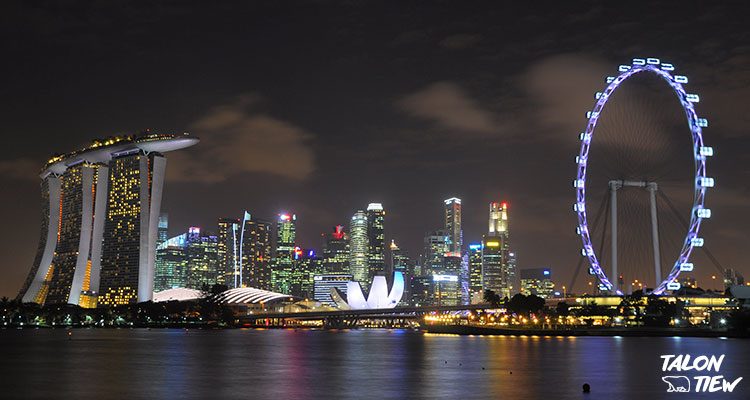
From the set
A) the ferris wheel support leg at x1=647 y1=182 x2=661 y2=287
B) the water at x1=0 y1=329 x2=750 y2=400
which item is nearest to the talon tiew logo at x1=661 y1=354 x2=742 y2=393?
the water at x1=0 y1=329 x2=750 y2=400

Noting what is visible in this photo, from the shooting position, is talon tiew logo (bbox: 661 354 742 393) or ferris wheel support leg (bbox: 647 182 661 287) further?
ferris wheel support leg (bbox: 647 182 661 287)

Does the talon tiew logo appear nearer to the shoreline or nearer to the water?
the water

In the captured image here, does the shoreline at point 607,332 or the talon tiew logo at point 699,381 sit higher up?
the shoreline at point 607,332

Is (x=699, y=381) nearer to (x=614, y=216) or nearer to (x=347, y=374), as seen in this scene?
(x=347, y=374)

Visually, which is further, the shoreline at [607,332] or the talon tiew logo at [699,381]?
the shoreline at [607,332]

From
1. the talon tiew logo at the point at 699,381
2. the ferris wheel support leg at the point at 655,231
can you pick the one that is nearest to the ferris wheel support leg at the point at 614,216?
the ferris wheel support leg at the point at 655,231

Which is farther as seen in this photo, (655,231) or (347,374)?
(655,231)

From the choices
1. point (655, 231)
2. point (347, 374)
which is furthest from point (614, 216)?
point (347, 374)

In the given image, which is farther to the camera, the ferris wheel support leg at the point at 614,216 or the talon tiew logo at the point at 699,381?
the ferris wheel support leg at the point at 614,216

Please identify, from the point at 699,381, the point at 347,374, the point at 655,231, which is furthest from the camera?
the point at 655,231

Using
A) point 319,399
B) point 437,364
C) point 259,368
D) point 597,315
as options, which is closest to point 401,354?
point 437,364

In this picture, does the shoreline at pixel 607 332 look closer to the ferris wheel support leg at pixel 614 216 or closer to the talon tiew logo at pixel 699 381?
the ferris wheel support leg at pixel 614 216

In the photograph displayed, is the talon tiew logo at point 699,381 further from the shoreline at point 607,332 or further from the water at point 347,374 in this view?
the shoreline at point 607,332

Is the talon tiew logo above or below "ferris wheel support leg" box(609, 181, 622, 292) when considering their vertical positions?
below
